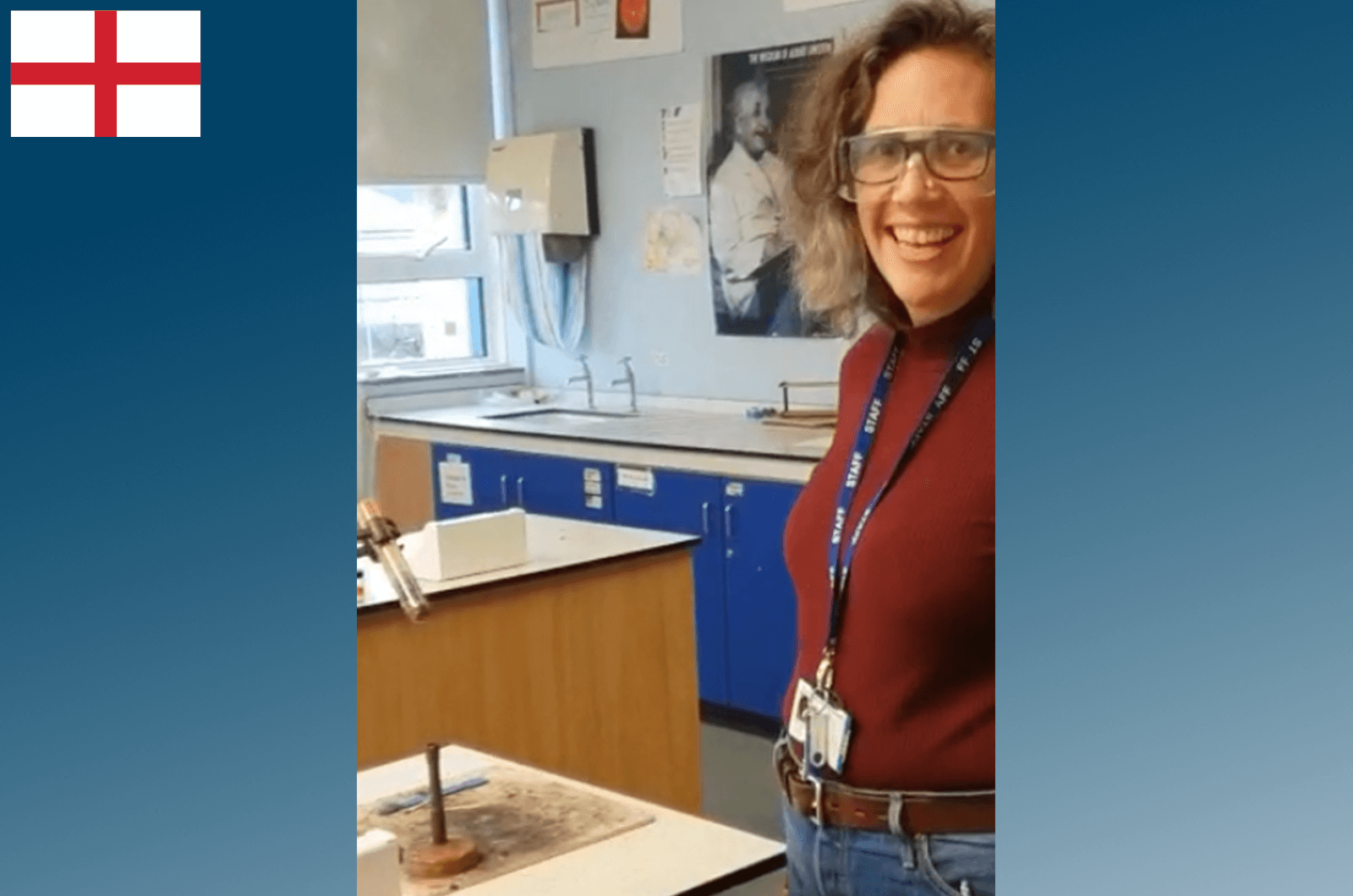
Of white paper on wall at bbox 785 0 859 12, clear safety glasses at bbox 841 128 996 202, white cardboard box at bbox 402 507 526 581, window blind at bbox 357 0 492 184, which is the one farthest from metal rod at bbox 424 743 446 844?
window blind at bbox 357 0 492 184

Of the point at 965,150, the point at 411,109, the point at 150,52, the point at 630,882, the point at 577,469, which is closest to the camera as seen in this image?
the point at 150,52

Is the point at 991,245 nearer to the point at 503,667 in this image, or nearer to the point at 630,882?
the point at 630,882

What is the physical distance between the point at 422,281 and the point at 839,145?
5.16 m

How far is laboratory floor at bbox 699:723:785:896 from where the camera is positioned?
14.3ft

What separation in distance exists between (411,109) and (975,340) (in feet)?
16.8

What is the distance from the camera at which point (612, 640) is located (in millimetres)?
3723

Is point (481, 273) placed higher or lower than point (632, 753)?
higher

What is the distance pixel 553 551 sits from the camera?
12.4 feet

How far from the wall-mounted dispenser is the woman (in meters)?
4.47

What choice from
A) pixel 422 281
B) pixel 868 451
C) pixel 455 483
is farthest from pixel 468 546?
pixel 422 281

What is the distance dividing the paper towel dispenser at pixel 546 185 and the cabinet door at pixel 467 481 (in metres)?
0.89

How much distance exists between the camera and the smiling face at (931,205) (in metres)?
1.58

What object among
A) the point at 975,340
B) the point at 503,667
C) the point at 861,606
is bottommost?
the point at 503,667

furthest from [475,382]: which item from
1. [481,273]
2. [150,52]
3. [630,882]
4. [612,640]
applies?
[150,52]
